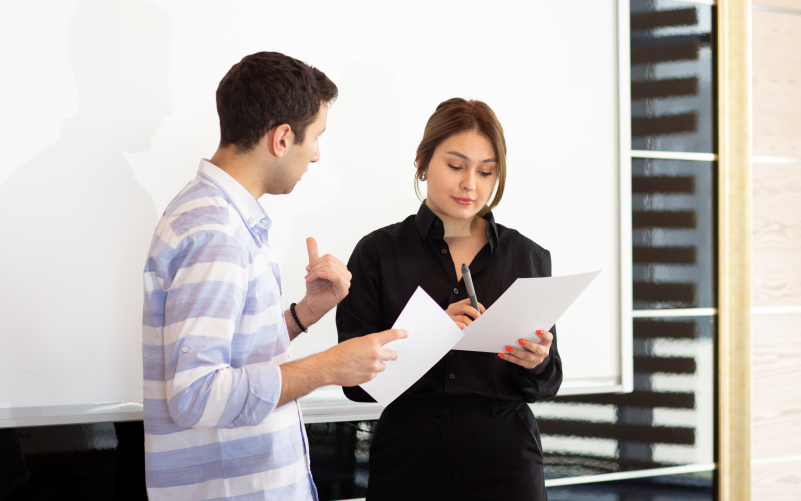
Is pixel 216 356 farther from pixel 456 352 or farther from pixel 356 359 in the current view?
pixel 456 352

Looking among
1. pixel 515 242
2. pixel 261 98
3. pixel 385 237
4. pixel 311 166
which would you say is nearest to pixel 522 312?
pixel 515 242

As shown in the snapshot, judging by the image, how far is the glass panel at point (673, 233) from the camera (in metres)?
2.25

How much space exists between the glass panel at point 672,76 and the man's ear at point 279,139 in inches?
64.6

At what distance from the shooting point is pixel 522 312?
3.97 ft

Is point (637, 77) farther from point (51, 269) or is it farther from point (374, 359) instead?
point (51, 269)

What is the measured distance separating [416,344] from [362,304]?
340 mm

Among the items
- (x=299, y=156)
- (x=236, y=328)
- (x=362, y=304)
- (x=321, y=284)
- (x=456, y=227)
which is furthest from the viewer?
(x=456, y=227)

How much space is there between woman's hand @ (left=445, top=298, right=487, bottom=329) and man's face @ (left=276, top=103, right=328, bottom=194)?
0.49 metres

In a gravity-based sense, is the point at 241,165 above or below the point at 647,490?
above

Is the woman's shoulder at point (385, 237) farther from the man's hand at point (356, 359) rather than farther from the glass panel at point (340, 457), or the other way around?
the glass panel at point (340, 457)

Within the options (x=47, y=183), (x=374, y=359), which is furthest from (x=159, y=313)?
(x=47, y=183)

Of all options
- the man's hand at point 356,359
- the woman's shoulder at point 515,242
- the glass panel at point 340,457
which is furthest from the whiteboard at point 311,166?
the man's hand at point 356,359

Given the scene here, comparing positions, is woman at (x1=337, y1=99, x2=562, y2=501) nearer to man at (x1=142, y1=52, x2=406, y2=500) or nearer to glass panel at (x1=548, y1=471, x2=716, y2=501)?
man at (x1=142, y1=52, x2=406, y2=500)

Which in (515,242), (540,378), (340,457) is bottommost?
(340,457)
